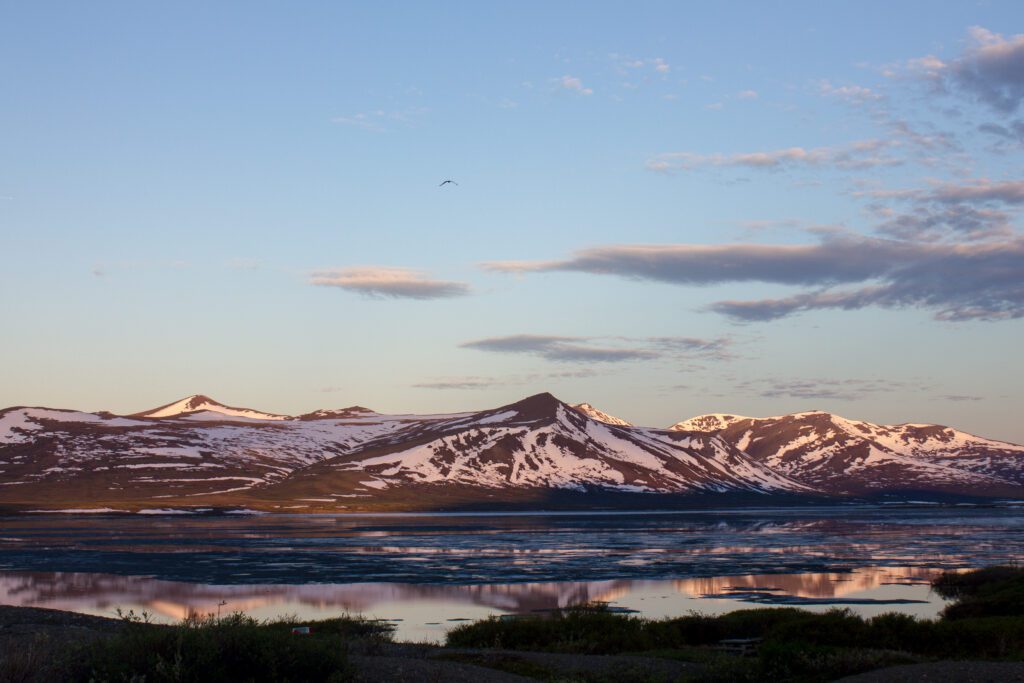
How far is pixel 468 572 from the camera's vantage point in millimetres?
64688

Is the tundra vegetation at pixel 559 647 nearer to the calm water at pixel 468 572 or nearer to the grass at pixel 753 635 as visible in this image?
the grass at pixel 753 635

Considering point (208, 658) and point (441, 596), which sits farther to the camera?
point (441, 596)

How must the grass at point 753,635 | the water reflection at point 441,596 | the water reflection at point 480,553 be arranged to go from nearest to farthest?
the grass at point 753,635
the water reflection at point 441,596
the water reflection at point 480,553

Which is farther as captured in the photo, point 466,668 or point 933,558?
point 933,558

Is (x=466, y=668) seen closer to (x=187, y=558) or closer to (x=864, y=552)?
(x=187, y=558)

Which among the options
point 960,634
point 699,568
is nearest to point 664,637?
point 960,634

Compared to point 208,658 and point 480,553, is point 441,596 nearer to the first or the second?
point 480,553

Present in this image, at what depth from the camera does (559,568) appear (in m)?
67.6

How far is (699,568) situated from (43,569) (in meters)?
41.6

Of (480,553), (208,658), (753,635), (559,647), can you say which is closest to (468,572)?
(480,553)

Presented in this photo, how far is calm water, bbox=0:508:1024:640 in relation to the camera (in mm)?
47438

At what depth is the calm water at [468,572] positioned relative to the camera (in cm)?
4744

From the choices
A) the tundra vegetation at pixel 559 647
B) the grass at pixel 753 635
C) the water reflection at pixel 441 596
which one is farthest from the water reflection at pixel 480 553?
the tundra vegetation at pixel 559 647

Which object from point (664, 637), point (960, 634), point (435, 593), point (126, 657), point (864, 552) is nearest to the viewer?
point (126, 657)
